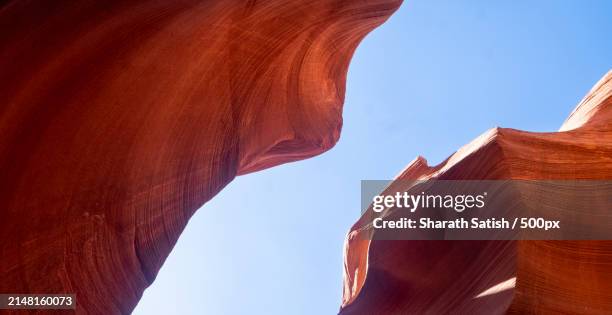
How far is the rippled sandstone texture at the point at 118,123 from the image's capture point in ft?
14.9

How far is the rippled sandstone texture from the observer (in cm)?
454

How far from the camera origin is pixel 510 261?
5816mm

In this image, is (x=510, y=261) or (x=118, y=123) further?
(x=510, y=261)

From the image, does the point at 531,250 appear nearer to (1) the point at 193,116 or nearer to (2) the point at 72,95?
(1) the point at 193,116

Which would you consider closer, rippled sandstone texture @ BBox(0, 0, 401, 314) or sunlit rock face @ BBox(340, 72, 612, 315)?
rippled sandstone texture @ BBox(0, 0, 401, 314)

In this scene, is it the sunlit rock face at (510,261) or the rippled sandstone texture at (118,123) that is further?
the sunlit rock face at (510,261)

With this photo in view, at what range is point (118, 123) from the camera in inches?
221

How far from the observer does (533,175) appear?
6531mm

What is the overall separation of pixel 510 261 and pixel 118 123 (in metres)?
4.36

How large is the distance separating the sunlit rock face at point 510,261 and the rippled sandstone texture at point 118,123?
2.88 metres

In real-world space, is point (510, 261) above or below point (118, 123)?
below

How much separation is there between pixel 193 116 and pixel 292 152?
15.7 ft

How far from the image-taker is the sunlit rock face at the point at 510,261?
5623 millimetres

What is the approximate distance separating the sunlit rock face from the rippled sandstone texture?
9.45 ft
